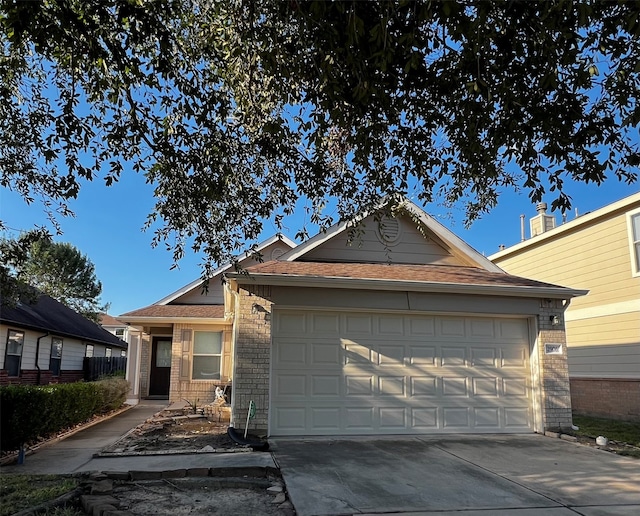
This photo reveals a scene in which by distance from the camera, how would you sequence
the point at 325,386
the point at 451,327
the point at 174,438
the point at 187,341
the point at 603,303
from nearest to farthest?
the point at 174,438 → the point at 325,386 → the point at 451,327 → the point at 603,303 → the point at 187,341

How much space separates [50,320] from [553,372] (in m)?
17.4

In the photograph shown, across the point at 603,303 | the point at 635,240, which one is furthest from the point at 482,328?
the point at 603,303

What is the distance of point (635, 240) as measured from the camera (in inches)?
507

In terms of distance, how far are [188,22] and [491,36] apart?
361cm

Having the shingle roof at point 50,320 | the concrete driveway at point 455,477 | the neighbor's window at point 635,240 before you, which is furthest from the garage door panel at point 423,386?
the shingle roof at point 50,320

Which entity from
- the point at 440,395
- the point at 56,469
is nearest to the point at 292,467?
the point at 56,469

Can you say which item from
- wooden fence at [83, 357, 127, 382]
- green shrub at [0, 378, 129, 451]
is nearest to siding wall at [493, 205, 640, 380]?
green shrub at [0, 378, 129, 451]

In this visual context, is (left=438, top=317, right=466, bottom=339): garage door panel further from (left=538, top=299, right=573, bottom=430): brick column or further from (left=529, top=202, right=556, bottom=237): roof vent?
(left=529, top=202, right=556, bottom=237): roof vent

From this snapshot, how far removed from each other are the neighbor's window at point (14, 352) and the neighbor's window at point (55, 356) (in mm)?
2735

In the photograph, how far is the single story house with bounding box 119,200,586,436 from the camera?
30.3ft

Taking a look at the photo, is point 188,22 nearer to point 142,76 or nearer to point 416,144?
point 142,76

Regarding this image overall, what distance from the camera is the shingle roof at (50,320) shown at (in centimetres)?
1555

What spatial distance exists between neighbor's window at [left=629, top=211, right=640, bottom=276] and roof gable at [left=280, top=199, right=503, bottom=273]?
3.69m

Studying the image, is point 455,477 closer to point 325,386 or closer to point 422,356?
point 325,386
